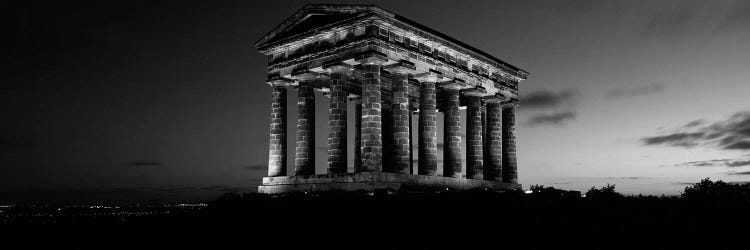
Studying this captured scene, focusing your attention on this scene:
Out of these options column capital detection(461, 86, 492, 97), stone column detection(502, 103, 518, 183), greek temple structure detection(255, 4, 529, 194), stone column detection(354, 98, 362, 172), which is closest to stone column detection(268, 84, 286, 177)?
greek temple structure detection(255, 4, 529, 194)

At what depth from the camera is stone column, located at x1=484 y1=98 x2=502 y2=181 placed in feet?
164

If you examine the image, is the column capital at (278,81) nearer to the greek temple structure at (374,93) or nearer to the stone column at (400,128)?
the greek temple structure at (374,93)

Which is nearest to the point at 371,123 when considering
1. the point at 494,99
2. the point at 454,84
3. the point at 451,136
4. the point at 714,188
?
the point at 451,136

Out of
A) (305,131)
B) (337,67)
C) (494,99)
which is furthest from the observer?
(494,99)

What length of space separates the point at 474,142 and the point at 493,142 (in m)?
3.17

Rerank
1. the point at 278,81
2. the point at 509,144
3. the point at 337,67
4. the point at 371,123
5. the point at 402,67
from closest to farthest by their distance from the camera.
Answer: the point at 371,123 → the point at 402,67 → the point at 337,67 → the point at 278,81 → the point at 509,144

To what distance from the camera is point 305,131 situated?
42.8 metres

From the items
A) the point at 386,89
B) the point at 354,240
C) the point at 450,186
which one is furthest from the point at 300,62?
the point at 354,240

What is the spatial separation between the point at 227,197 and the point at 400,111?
11.2 m

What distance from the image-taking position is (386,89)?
48.8 m

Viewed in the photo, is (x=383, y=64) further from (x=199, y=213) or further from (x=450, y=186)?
(x=199, y=213)

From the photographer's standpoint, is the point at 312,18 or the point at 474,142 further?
the point at 474,142

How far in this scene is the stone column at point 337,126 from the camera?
40.1 m

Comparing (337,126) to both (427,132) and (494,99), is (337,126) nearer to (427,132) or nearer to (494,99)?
(427,132)
